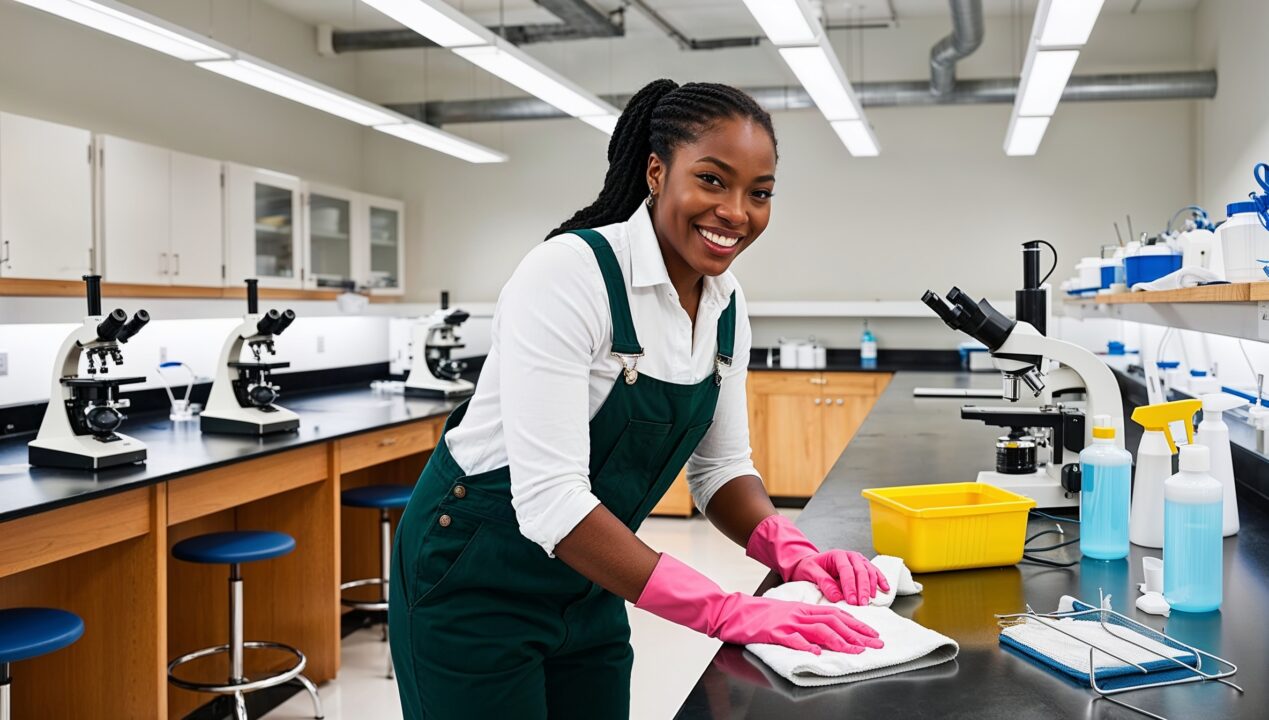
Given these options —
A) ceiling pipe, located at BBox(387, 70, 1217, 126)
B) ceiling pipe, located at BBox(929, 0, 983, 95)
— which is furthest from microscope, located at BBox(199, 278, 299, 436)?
ceiling pipe, located at BBox(929, 0, 983, 95)

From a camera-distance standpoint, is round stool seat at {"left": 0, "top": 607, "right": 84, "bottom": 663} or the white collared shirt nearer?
the white collared shirt

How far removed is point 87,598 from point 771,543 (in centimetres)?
214

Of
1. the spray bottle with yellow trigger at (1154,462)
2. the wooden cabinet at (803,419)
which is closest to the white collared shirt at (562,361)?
the spray bottle with yellow trigger at (1154,462)

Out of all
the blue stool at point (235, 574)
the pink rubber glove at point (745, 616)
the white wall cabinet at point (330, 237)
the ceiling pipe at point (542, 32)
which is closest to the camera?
the pink rubber glove at point (745, 616)

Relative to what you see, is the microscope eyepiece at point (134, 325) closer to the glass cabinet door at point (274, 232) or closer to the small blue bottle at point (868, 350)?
the glass cabinet door at point (274, 232)

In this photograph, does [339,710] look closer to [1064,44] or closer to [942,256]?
[1064,44]

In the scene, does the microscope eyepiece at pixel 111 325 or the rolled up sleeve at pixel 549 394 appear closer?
the rolled up sleeve at pixel 549 394

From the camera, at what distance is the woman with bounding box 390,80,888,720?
3.92 ft

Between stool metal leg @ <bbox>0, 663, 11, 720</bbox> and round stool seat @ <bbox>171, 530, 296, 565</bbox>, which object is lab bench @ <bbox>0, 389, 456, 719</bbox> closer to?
round stool seat @ <bbox>171, 530, 296, 565</bbox>

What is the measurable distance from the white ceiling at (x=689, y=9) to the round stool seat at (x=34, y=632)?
14.2ft

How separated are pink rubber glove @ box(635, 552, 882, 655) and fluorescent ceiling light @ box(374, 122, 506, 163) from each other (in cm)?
389

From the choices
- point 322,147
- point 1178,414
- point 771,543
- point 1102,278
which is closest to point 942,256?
point 1102,278

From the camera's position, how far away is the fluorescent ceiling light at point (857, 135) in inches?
192

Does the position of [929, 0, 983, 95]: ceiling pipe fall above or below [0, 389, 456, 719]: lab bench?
above
